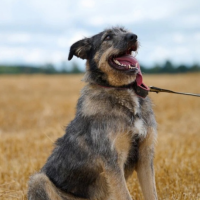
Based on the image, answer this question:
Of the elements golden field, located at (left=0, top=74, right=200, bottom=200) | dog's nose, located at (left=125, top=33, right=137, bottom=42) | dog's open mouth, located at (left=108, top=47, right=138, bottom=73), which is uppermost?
dog's nose, located at (left=125, top=33, right=137, bottom=42)

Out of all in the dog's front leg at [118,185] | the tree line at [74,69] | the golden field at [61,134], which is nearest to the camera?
the dog's front leg at [118,185]

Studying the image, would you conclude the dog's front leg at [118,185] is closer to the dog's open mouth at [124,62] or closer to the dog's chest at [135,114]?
the dog's chest at [135,114]

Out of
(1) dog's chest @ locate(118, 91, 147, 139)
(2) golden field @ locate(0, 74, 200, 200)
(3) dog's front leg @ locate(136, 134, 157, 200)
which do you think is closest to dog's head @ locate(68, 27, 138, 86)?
(1) dog's chest @ locate(118, 91, 147, 139)

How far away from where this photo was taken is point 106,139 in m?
4.15

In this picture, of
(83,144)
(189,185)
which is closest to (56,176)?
(83,144)

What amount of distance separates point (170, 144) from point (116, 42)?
465 centimetres

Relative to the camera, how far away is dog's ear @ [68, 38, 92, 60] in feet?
15.4

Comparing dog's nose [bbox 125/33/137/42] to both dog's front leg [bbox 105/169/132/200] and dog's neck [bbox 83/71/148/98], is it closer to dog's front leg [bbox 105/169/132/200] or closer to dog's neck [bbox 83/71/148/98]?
dog's neck [bbox 83/71/148/98]

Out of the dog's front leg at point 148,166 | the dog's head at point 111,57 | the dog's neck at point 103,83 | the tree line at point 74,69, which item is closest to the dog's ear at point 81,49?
the dog's head at point 111,57

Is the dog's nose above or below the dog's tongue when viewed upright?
above

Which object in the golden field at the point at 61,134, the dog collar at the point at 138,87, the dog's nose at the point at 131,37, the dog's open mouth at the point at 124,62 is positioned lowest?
the golden field at the point at 61,134

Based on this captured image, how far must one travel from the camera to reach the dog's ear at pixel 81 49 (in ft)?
15.4

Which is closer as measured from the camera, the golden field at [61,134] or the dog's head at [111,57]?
the dog's head at [111,57]

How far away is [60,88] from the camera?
85.1 feet
